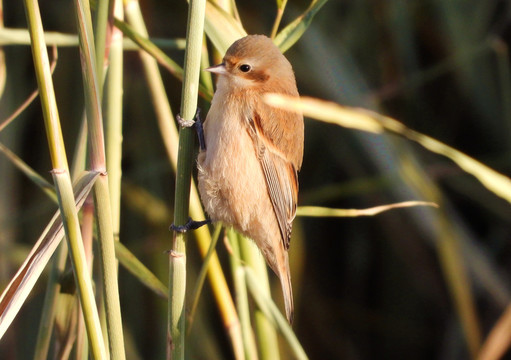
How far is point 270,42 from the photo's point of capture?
1670mm

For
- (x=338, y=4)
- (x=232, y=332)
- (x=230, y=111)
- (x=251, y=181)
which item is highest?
(x=338, y=4)

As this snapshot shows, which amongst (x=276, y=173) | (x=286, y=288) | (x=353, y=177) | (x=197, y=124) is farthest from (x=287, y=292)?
(x=353, y=177)

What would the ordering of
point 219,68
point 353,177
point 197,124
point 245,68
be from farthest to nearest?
point 353,177 → point 245,68 → point 219,68 → point 197,124

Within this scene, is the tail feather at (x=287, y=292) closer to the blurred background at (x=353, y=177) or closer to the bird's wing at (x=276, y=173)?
the bird's wing at (x=276, y=173)

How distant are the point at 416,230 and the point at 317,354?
0.63 meters

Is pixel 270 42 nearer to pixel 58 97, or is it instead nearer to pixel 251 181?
pixel 251 181

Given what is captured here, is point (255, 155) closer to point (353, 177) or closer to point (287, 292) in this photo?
point (287, 292)

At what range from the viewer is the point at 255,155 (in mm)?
1787

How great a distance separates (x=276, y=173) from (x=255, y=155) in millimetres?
76

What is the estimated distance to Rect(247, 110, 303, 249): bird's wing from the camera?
1776 mm

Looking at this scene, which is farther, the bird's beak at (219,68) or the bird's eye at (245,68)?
the bird's eye at (245,68)

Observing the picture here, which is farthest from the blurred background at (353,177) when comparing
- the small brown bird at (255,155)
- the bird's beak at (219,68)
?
the bird's beak at (219,68)

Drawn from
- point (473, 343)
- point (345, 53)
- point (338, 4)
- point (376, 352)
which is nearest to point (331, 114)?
point (473, 343)

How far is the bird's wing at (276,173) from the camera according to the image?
178 centimetres
